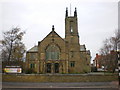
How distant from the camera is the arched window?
5066 cm

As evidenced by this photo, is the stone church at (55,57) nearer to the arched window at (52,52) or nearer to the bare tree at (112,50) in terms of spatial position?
the arched window at (52,52)

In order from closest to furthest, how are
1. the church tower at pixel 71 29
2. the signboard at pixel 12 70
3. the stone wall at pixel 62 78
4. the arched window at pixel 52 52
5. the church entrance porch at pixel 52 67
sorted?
the stone wall at pixel 62 78 < the signboard at pixel 12 70 < the church entrance porch at pixel 52 67 < the arched window at pixel 52 52 < the church tower at pixel 71 29

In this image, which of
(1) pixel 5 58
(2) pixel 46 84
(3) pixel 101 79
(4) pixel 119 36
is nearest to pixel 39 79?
(2) pixel 46 84

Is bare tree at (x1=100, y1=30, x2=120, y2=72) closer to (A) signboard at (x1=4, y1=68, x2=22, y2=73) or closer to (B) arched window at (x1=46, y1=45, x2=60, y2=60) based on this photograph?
(B) arched window at (x1=46, y1=45, x2=60, y2=60)

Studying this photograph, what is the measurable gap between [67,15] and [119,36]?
2140 cm

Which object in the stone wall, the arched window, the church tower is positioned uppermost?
the church tower

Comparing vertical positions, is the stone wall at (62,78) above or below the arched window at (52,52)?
below

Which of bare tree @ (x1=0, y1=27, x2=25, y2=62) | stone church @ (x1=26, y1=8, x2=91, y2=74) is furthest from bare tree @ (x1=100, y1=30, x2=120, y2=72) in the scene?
bare tree @ (x1=0, y1=27, x2=25, y2=62)

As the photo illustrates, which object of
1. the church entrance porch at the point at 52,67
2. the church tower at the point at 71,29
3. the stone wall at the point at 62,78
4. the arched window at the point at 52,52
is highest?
the church tower at the point at 71,29

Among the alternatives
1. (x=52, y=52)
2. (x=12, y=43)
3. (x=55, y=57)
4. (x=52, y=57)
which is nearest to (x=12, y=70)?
(x=12, y=43)

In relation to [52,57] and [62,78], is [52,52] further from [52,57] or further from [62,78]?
[62,78]

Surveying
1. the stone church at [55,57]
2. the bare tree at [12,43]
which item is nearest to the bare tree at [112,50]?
the stone church at [55,57]

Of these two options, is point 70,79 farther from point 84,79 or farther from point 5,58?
point 5,58

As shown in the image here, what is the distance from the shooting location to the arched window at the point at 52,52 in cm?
5066
